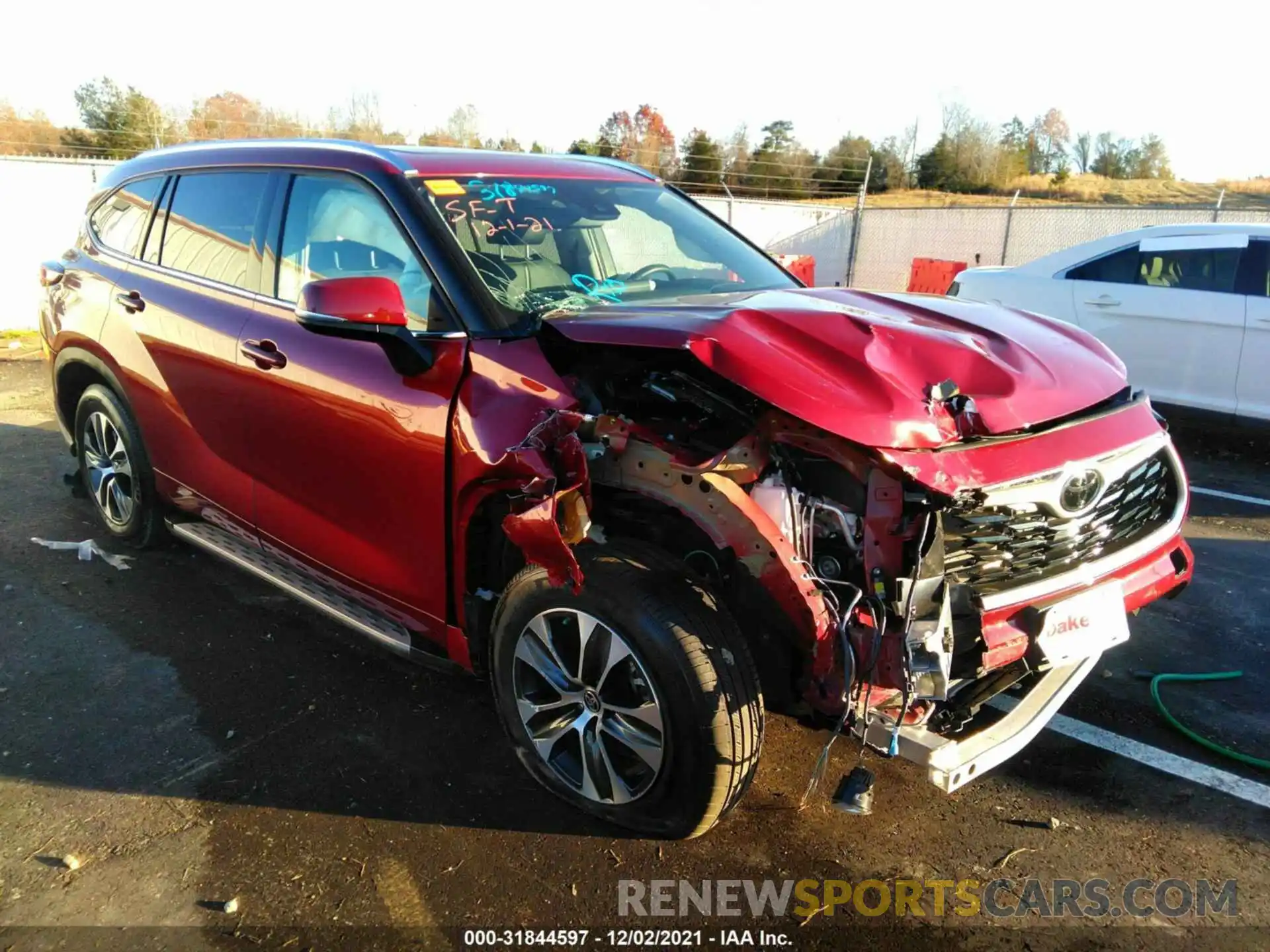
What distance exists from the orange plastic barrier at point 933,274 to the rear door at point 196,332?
455 inches

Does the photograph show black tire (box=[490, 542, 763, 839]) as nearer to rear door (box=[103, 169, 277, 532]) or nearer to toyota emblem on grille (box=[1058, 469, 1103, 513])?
toyota emblem on grille (box=[1058, 469, 1103, 513])

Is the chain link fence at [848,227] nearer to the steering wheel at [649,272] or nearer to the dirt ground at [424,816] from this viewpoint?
the steering wheel at [649,272]

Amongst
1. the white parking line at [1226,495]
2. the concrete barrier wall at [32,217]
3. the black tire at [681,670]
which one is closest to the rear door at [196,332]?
the black tire at [681,670]

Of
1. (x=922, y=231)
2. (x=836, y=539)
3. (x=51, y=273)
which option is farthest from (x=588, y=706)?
(x=922, y=231)

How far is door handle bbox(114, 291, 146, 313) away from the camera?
4.08 meters

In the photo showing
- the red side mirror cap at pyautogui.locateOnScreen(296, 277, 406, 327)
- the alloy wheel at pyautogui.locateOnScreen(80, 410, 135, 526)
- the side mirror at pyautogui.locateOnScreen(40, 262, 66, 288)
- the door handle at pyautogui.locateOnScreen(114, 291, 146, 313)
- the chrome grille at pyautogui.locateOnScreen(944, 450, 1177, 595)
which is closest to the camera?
the chrome grille at pyautogui.locateOnScreen(944, 450, 1177, 595)

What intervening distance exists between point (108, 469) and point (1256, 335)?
7.67 metres

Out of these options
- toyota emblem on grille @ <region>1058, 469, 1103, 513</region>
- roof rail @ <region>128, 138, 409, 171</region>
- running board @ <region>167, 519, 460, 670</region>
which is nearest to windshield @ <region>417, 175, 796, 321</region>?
roof rail @ <region>128, 138, 409, 171</region>

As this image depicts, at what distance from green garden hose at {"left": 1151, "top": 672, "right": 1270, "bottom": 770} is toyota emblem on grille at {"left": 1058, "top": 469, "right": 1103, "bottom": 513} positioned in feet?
4.13

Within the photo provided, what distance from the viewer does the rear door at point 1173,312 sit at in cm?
673

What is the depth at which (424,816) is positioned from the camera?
281 cm

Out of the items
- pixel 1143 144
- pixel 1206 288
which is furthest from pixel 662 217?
pixel 1143 144

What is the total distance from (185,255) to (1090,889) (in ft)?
13.7

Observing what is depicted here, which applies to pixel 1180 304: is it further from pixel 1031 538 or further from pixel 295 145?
pixel 295 145
